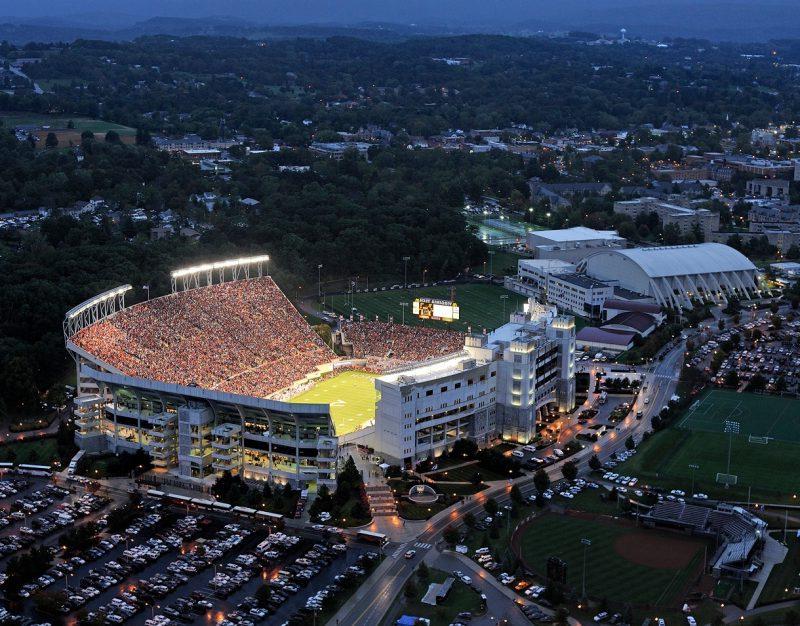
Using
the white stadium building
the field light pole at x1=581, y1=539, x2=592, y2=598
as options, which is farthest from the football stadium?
the white stadium building

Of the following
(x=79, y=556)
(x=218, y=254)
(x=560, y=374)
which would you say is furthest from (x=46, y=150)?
(x=79, y=556)

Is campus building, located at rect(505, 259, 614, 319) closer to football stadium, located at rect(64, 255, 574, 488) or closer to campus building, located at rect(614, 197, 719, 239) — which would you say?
football stadium, located at rect(64, 255, 574, 488)

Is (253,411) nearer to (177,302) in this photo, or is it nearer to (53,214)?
(177,302)

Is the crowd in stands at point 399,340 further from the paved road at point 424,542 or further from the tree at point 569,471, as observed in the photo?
the tree at point 569,471

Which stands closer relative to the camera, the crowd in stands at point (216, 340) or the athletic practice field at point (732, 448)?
the athletic practice field at point (732, 448)

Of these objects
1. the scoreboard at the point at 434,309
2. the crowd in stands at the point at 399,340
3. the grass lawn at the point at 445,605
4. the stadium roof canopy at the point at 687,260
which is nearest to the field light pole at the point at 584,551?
the grass lawn at the point at 445,605
